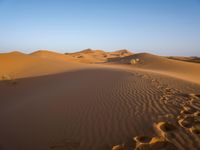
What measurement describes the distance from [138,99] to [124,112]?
4.16 feet

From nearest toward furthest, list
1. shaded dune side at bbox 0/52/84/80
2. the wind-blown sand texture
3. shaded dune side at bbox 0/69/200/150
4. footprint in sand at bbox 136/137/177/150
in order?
footprint in sand at bbox 136/137/177/150 → the wind-blown sand texture → shaded dune side at bbox 0/69/200/150 → shaded dune side at bbox 0/52/84/80

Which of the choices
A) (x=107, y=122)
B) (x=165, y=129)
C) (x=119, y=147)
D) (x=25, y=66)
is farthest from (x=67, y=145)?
(x=25, y=66)

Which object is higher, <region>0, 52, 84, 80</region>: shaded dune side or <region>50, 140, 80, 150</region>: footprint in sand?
<region>0, 52, 84, 80</region>: shaded dune side

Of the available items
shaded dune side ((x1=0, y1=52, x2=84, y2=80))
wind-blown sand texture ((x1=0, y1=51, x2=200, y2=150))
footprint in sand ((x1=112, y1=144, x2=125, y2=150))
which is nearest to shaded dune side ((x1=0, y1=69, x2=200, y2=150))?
wind-blown sand texture ((x1=0, y1=51, x2=200, y2=150))

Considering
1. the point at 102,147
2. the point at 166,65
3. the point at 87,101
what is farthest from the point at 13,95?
the point at 166,65

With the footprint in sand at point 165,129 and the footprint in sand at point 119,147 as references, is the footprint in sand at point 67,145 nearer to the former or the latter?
the footprint in sand at point 119,147

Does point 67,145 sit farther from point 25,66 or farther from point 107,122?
point 25,66

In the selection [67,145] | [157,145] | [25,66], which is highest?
[25,66]

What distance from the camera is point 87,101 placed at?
605cm

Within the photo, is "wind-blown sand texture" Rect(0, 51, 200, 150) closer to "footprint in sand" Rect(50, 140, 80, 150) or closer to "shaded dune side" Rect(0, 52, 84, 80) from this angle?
"footprint in sand" Rect(50, 140, 80, 150)

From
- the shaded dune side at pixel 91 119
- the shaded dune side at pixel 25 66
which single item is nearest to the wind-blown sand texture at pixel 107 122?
the shaded dune side at pixel 91 119

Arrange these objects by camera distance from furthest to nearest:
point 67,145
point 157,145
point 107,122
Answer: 1. point 107,122
2. point 67,145
3. point 157,145

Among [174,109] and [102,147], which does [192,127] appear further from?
[102,147]

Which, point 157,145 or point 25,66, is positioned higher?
point 25,66
